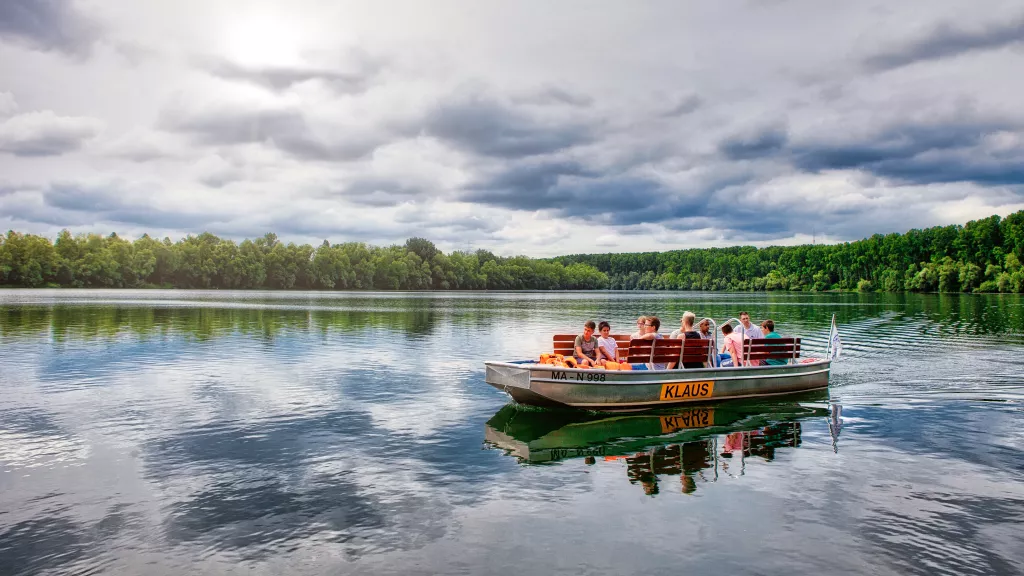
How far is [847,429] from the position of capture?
16328 millimetres

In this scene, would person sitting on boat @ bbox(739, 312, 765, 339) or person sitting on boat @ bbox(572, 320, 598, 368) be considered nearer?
person sitting on boat @ bbox(572, 320, 598, 368)

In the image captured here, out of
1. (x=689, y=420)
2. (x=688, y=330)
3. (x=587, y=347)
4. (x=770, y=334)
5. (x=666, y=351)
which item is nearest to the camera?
(x=689, y=420)

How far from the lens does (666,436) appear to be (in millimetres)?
15453

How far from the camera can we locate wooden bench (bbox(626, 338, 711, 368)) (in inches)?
731

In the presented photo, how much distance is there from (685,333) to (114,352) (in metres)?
25.4

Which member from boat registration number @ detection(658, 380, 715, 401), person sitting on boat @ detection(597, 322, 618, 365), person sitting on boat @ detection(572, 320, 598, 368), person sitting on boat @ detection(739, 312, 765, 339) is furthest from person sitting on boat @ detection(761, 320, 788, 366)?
person sitting on boat @ detection(572, 320, 598, 368)

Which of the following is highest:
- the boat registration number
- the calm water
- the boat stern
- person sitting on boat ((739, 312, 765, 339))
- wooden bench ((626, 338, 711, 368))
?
person sitting on boat ((739, 312, 765, 339))

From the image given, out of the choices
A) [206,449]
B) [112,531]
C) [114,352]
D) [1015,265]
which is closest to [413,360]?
[114,352]

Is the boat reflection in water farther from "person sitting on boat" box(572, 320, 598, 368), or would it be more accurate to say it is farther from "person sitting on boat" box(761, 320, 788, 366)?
"person sitting on boat" box(761, 320, 788, 366)

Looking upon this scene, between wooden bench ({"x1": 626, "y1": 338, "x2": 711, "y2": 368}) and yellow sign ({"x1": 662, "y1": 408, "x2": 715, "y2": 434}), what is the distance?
1399 millimetres

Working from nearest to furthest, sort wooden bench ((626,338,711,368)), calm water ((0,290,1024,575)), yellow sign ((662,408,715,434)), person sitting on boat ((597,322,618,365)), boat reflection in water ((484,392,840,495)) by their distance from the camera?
1. calm water ((0,290,1024,575))
2. boat reflection in water ((484,392,840,495))
3. yellow sign ((662,408,715,434))
4. wooden bench ((626,338,711,368))
5. person sitting on boat ((597,322,618,365))

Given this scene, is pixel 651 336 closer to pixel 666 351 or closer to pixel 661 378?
pixel 666 351

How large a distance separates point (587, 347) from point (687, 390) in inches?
116

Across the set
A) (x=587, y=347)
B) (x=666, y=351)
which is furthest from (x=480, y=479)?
(x=666, y=351)
